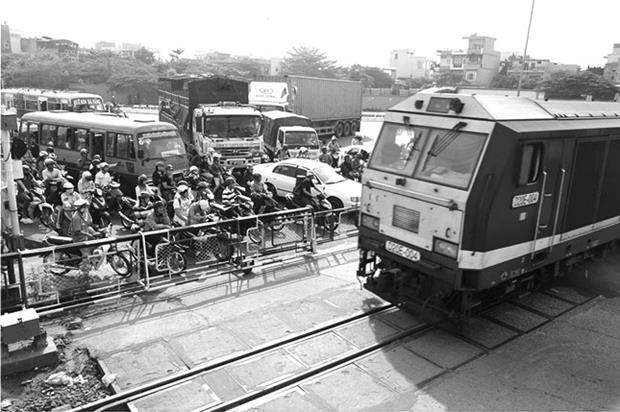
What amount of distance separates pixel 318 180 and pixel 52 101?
22.1 metres

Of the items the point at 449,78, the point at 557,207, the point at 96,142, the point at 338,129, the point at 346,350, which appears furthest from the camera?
the point at 449,78

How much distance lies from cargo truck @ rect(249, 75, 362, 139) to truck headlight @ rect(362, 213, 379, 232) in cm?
2370

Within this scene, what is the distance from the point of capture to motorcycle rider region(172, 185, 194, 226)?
403 inches

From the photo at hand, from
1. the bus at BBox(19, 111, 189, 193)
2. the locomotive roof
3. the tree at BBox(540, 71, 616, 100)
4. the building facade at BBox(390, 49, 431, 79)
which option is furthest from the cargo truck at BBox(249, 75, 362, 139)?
the building facade at BBox(390, 49, 431, 79)

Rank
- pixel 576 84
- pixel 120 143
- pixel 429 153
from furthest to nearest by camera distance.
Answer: pixel 576 84 < pixel 120 143 < pixel 429 153

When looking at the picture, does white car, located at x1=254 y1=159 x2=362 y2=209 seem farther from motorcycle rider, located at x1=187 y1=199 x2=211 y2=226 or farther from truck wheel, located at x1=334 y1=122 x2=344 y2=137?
truck wheel, located at x1=334 y1=122 x2=344 y2=137

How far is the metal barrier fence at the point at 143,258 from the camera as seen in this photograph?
7.58 meters

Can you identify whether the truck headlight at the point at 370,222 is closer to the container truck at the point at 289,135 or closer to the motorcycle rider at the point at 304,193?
the motorcycle rider at the point at 304,193

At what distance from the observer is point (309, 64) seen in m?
86.2

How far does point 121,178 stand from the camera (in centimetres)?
1520

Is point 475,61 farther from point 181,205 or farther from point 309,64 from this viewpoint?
point 181,205

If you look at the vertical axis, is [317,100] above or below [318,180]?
above

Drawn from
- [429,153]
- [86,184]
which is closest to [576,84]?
[429,153]

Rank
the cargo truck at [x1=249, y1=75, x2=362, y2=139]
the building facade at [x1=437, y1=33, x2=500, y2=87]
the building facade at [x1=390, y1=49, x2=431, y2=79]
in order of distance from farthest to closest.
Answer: the building facade at [x1=390, y1=49, x2=431, y2=79] → the building facade at [x1=437, y1=33, x2=500, y2=87] → the cargo truck at [x1=249, y1=75, x2=362, y2=139]
